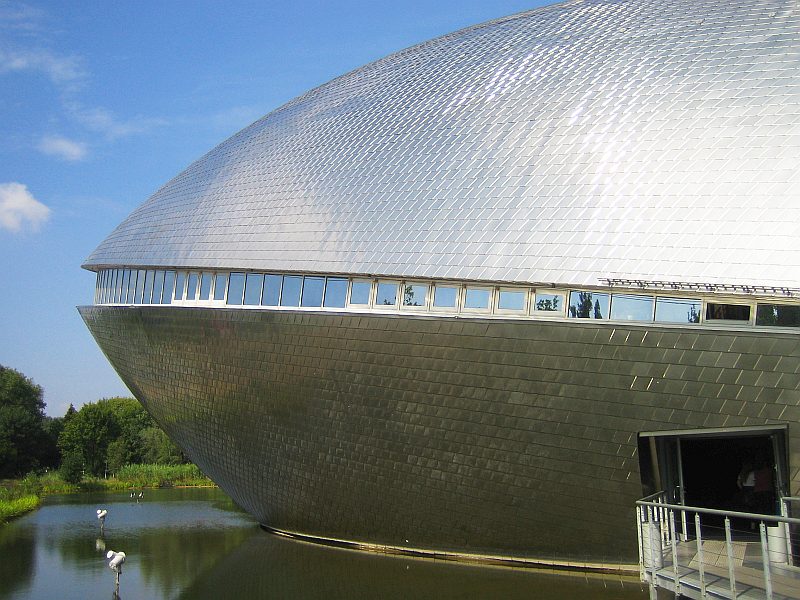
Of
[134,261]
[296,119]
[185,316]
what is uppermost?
[296,119]

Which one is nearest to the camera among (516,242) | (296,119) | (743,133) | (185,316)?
(743,133)

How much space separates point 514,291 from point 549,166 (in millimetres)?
2466

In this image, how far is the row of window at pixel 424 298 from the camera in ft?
38.5

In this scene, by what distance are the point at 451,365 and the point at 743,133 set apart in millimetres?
6103

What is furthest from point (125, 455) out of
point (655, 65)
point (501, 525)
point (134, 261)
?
point (655, 65)

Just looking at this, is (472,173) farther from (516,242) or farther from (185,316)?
(185,316)

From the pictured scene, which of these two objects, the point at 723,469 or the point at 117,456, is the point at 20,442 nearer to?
the point at 117,456

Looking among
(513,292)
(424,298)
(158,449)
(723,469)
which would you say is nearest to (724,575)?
(513,292)

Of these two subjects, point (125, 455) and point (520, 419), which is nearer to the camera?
point (520, 419)

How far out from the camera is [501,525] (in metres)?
14.8

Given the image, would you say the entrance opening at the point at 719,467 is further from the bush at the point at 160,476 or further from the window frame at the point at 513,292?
the bush at the point at 160,476

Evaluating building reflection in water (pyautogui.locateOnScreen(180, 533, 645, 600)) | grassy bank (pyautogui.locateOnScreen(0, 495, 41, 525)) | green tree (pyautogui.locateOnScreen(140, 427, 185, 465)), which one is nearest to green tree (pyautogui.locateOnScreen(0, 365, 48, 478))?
green tree (pyautogui.locateOnScreen(140, 427, 185, 465))

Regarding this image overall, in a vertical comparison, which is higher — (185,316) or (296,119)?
(296,119)

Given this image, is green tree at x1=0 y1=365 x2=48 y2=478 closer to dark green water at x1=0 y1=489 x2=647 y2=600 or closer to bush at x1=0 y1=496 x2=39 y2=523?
bush at x1=0 y1=496 x2=39 y2=523
